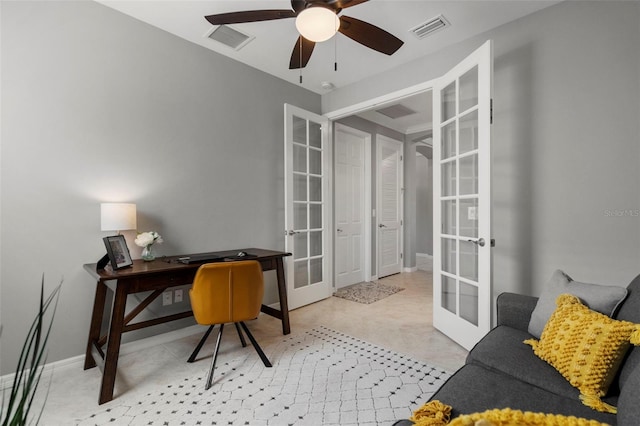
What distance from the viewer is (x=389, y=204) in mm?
5645

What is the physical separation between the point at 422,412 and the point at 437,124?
8.21 feet

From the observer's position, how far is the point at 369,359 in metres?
2.48

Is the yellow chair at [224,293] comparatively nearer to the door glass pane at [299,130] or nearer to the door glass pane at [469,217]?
the door glass pane at [469,217]

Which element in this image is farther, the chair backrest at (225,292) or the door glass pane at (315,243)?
the door glass pane at (315,243)

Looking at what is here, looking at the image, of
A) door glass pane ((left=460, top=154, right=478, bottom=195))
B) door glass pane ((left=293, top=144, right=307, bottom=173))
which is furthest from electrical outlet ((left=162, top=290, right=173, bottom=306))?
door glass pane ((left=460, top=154, right=478, bottom=195))

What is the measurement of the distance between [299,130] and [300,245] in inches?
51.6

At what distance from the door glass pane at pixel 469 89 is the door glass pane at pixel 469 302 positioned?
1.43 meters

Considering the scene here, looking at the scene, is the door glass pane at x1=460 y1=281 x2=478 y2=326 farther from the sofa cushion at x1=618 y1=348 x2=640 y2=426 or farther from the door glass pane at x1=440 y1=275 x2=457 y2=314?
the sofa cushion at x1=618 y1=348 x2=640 y2=426

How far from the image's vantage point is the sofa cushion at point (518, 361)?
1361 millimetres

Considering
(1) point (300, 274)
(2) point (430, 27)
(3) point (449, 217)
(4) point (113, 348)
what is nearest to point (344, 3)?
(2) point (430, 27)

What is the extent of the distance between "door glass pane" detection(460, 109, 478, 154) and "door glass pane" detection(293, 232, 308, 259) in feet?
6.32

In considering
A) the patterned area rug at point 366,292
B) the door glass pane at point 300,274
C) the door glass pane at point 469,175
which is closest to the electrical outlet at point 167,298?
the door glass pane at point 300,274

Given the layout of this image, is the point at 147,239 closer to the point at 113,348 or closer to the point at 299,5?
the point at 113,348

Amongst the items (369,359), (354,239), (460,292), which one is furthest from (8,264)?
(354,239)
